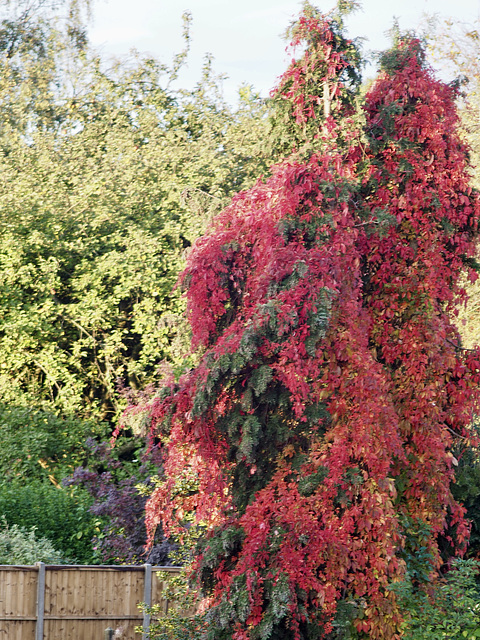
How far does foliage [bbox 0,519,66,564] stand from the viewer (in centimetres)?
927

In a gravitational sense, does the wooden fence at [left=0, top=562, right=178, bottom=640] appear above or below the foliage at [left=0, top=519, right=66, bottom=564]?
below

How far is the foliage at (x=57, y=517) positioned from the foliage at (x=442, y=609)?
5.74m

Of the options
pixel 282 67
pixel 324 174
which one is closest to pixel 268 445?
pixel 324 174

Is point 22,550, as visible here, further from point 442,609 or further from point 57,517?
point 442,609

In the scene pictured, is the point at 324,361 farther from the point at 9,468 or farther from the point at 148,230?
the point at 148,230

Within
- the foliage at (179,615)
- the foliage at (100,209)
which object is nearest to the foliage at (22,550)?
the foliage at (179,615)

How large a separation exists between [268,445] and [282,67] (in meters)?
3.33

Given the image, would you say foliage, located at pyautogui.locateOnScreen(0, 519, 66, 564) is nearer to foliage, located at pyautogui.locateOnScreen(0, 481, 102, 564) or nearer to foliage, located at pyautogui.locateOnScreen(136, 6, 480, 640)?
foliage, located at pyautogui.locateOnScreen(0, 481, 102, 564)

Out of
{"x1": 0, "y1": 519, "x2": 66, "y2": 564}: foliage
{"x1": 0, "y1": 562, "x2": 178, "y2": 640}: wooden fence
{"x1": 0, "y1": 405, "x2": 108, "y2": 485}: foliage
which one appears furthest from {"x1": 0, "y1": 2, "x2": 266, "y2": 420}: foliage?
{"x1": 0, "y1": 562, "x2": 178, "y2": 640}: wooden fence

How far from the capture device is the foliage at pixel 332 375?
573 cm

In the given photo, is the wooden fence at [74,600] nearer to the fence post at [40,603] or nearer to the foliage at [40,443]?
the fence post at [40,603]

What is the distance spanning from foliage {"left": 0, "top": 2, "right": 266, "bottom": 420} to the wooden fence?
5.56 meters

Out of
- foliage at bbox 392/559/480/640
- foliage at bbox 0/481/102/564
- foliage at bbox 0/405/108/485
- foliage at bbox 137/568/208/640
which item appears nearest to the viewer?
foliage at bbox 392/559/480/640

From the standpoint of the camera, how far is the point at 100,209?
15875mm
